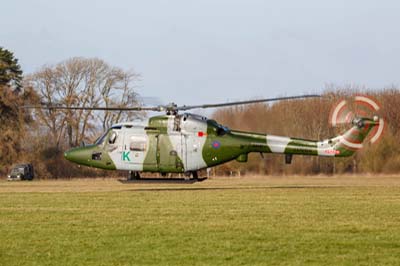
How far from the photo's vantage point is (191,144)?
1574 inches

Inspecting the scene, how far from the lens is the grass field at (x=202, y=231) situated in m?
16.2

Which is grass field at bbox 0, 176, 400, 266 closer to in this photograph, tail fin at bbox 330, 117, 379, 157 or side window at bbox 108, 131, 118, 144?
tail fin at bbox 330, 117, 379, 157

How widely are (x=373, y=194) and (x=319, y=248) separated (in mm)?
17481

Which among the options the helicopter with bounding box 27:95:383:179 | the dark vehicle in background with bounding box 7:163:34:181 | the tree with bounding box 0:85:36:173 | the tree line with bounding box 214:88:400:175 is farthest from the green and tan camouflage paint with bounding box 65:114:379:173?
the tree with bounding box 0:85:36:173

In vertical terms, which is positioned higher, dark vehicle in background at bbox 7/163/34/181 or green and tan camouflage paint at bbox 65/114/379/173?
green and tan camouflage paint at bbox 65/114/379/173

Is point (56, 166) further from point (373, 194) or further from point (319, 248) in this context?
point (319, 248)

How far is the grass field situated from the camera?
53.2 feet

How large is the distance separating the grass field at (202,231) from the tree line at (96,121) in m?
18.2

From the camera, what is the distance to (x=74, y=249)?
1734 centimetres

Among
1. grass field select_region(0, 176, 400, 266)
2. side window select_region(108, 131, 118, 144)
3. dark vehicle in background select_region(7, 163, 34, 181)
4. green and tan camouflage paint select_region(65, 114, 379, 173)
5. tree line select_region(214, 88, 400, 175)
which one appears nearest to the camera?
grass field select_region(0, 176, 400, 266)

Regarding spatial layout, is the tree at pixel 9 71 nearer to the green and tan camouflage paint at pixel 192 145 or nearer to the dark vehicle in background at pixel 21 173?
the dark vehicle in background at pixel 21 173

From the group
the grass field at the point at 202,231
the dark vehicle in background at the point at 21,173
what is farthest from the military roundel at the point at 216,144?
the dark vehicle in background at the point at 21,173

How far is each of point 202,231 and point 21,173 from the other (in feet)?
157

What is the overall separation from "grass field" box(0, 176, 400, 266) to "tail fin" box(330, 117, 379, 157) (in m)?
7.16
